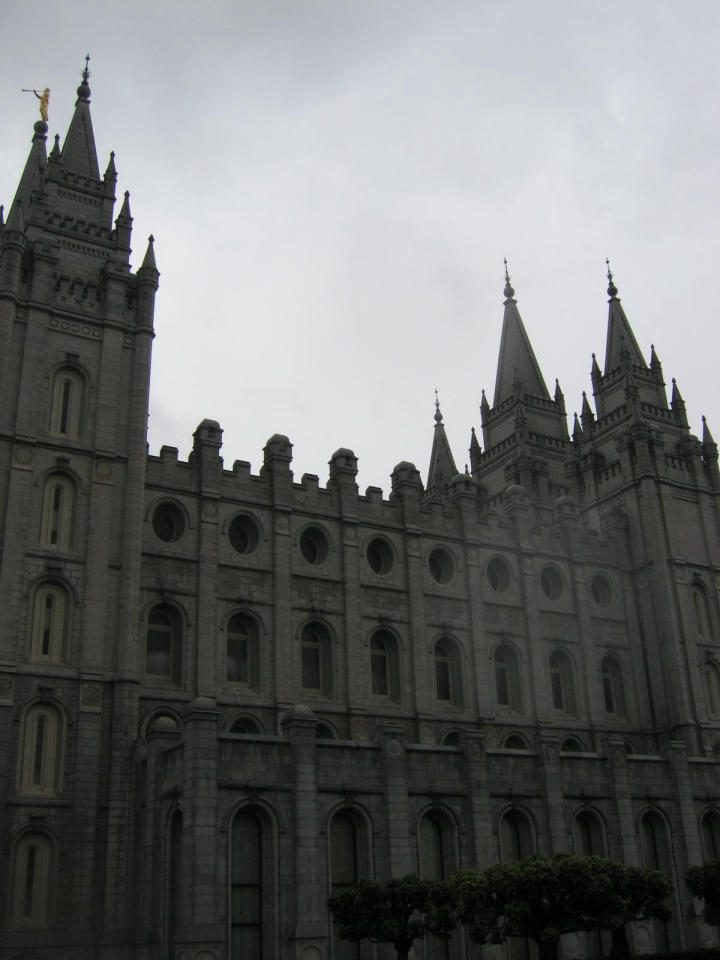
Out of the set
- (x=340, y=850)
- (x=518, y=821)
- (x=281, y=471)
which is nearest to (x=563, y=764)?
(x=518, y=821)

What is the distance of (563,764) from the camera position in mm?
36688

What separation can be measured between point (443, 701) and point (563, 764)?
8027 mm

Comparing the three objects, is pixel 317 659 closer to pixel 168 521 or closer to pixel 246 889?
pixel 168 521

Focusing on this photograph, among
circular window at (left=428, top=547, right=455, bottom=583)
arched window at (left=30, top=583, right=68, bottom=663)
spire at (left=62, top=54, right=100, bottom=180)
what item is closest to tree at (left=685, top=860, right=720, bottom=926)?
circular window at (left=428, top=547, right=455, bottom=583)

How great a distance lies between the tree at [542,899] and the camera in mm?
27438

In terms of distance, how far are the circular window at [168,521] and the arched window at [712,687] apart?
1040 inches

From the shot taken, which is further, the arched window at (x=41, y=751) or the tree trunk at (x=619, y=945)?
the arched window at (x=41, y=751)

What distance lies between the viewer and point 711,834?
131ft

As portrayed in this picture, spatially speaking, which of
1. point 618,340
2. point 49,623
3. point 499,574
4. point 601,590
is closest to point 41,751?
point 49,623

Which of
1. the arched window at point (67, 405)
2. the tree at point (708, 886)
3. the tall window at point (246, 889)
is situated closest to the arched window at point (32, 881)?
the tall window at point (246, 889)

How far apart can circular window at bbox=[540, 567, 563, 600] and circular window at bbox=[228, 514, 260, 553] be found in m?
15.1

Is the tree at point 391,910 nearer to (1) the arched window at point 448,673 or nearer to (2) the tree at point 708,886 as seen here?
(2) the tree at point 708,886

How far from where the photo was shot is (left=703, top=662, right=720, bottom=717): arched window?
49.1m

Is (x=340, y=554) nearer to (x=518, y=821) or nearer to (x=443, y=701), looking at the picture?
(x=443, y=701)
